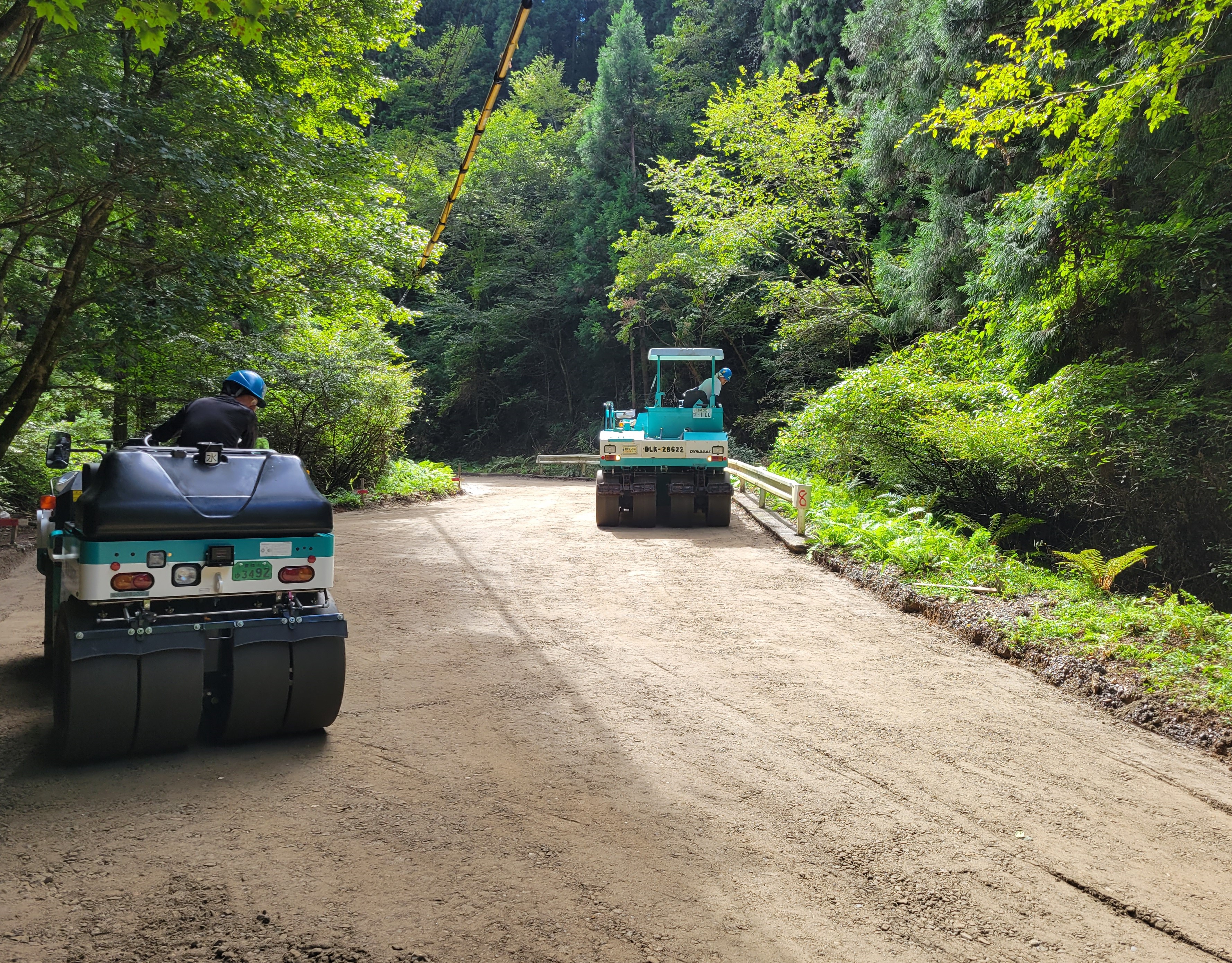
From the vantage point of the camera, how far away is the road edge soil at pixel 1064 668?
4.95 m

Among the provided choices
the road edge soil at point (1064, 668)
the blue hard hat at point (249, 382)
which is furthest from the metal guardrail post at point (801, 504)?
the blue hard hat at point (249, 382)

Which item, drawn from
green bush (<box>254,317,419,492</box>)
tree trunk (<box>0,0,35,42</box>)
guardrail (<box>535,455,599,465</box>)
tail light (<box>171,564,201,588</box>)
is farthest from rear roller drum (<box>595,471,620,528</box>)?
guardrail (<box>535,455,599,465</box>)

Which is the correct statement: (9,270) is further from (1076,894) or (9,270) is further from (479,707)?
(1076,894)

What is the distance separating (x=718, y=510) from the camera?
46.5 ft

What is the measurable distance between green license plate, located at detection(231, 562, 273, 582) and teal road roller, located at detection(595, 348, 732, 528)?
9281mm

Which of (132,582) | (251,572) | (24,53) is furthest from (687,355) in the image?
(132,582)

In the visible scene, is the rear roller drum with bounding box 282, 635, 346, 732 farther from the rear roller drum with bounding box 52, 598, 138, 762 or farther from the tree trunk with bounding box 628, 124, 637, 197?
the tree trunk with bounding box 628, 124, 637, 197

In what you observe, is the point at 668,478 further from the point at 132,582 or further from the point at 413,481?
the point at 132,582

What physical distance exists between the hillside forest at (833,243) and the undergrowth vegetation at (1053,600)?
79 cm

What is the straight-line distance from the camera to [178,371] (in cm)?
1202

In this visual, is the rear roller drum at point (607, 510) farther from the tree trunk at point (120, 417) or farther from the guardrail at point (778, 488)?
the tree trunk at point (120, 417)

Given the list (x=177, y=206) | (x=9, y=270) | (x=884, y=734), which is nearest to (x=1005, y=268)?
(x=884, y=734)

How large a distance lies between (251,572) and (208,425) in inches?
43.4

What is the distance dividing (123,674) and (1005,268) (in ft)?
36.6
